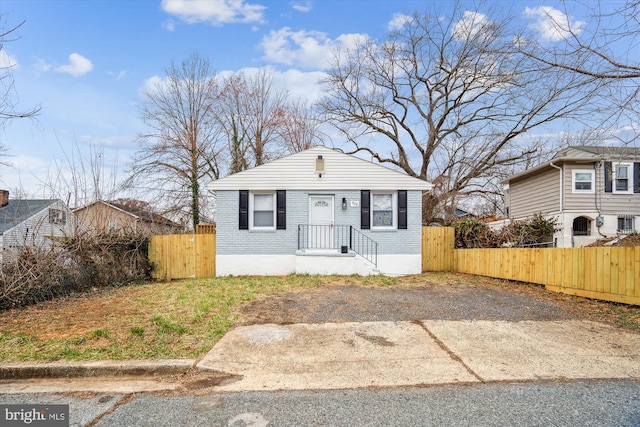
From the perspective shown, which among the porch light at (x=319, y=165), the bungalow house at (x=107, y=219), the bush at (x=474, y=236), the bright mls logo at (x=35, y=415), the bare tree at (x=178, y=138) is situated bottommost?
the bright mls logo at (x=35, y=415)

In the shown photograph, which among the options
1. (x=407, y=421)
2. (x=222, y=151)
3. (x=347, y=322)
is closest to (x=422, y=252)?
(x=347, y=322)

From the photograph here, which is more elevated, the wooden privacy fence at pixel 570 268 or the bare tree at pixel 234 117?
the bare tree at pixel 234 117

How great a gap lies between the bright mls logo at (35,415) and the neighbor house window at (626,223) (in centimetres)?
1976

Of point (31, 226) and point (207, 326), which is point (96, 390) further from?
point (31, 226)

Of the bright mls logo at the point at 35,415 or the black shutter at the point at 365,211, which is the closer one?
the bright mls logo at the point at 35,415

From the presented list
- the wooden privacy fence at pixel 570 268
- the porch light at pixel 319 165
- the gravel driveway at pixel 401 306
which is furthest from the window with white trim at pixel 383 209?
the gravel driveway at pixel 401 306

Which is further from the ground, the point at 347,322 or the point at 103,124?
the point at 103,124

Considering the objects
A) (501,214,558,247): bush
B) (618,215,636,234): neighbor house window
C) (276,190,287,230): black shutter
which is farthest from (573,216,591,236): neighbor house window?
(276,190,287,230): black shutter

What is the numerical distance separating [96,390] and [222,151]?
18166 mm

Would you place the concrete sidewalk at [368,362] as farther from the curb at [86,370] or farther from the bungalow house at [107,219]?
the bungalow house at [107,219]

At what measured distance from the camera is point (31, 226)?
7.52 m

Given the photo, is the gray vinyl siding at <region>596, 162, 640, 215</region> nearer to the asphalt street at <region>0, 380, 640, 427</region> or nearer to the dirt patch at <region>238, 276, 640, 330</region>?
the dirt patch at <region>238, 276, 640, 330</region>

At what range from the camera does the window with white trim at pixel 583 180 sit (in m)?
14.6

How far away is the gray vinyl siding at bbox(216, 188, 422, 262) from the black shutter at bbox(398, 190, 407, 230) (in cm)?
14
